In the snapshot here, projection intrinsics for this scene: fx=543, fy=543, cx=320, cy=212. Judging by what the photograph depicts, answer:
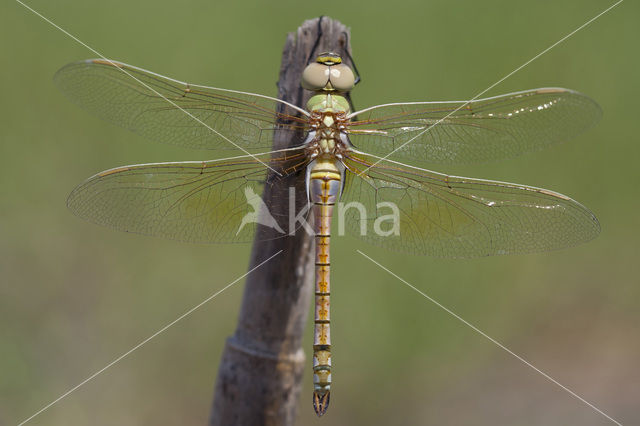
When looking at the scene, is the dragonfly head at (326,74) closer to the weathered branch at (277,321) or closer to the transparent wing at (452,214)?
the weathered branch at (277,321)

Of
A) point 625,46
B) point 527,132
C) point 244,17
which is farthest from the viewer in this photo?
point 625,46

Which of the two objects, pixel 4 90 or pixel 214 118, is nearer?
pixel 214 118

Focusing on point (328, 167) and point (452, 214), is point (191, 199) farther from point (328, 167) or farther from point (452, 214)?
point (452, 214)

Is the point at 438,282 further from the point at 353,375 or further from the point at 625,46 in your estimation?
the point at 625,46

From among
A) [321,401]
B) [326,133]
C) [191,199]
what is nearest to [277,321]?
[321,401]

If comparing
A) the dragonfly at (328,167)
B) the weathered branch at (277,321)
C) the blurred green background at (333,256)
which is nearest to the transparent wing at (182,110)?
the dragonfly at (328,167)

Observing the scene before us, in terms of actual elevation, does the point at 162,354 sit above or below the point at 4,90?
below

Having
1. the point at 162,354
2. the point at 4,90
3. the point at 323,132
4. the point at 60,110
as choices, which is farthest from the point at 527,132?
the point at 4,90

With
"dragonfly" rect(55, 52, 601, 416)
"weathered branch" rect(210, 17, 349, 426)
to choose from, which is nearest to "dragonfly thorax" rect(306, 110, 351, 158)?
"dragonfly" rect(55, 52, 601, 416)
